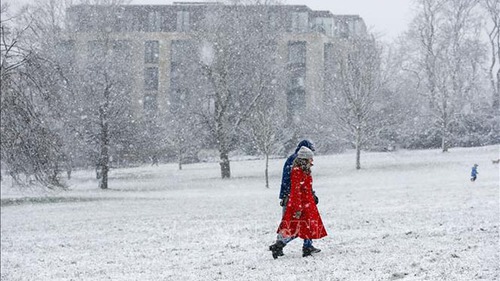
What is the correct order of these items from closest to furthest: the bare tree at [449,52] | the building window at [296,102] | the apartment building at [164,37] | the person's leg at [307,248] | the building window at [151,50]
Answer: the person's leg at [307,248], the bare tree at [449,52], the building window at [296,102], the apartment building at [164,37], the building window at [151,50]

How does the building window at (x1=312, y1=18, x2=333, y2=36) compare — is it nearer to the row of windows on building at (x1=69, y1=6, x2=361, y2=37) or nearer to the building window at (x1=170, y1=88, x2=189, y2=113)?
the row of windows on building at (x1=69, y1=6, x2=361, y2=37)

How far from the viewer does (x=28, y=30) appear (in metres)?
12.2

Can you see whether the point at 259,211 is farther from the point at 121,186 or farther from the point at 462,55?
the point at 121,186

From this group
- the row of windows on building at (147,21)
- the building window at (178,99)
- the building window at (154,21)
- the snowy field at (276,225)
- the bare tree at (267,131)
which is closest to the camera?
the snowy field at (276,225)

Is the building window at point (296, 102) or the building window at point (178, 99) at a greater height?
the building window at point (178, 99)

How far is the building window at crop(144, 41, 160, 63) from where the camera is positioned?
37.2 meters

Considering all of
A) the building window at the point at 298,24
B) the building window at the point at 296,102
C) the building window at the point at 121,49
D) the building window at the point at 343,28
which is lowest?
the building window at the point at 296,102

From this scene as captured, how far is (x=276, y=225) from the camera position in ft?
39.8

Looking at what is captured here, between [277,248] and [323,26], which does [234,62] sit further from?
[277,248]

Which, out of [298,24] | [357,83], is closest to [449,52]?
[357,83]

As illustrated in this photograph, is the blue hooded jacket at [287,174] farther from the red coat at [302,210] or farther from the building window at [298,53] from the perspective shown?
the building window at [298,53]

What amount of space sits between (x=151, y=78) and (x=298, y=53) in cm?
2110

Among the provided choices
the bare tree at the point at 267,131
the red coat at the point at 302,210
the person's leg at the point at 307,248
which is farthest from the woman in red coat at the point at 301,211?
the bare tree at the point at 267,131

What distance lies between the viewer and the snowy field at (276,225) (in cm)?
696
